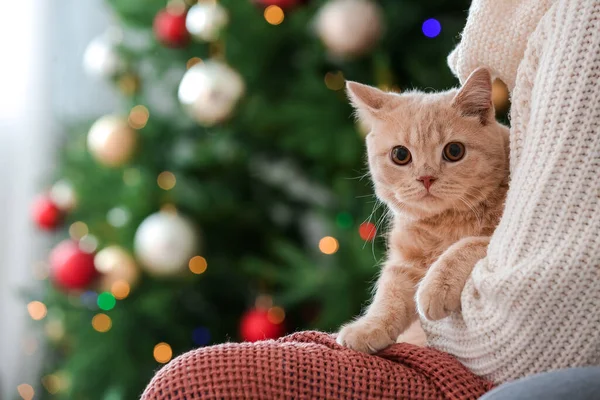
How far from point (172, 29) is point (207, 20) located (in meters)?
0.12

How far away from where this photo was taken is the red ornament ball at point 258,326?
1960mm

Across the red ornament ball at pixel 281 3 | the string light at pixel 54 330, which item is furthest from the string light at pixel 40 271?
the red ornament ball at pixel 281 3

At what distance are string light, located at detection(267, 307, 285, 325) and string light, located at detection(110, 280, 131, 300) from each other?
0.41m

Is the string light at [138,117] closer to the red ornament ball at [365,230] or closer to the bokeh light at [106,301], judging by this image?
the bokeh light at [106,301]

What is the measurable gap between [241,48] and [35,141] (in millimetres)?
1031

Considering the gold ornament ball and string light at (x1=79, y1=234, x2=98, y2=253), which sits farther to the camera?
string light at (x1=79, y1=234, x2=98, y2=253)

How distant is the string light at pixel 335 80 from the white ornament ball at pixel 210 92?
0.25 metres

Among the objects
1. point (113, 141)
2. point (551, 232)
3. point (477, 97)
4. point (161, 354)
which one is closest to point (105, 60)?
point (113, 141)

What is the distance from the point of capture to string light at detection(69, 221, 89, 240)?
234 centimetres

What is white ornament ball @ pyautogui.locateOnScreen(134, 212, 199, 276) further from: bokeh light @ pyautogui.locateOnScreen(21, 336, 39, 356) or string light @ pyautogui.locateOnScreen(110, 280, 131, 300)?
bokeh light @ pyautogui.locateOnScreen(21, 336, 39, 356)

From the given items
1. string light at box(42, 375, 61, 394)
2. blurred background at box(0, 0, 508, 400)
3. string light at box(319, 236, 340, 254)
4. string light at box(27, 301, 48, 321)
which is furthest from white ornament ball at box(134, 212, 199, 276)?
string light at box(42, 375, 61, 394)

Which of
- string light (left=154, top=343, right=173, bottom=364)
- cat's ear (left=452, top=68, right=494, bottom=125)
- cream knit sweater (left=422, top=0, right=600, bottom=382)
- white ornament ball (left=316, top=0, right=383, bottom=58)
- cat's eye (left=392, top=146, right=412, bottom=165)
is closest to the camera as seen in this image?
cream knit sweater (left=422, top=0, right=600, bottom=382)

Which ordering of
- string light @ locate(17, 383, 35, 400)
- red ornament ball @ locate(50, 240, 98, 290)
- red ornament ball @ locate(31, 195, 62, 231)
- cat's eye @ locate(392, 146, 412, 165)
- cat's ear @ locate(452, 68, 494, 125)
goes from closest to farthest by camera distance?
cat's ear @ locate(452, 68, 494, 125) < cat's eye @ locate(392, 146, 412, 165) < red ornament ball @ locate(50, 240, 98, 290) < red ornament ball @ locate(31, 195, 62, 231) < string light @ locate(17, 383, 35, 400)

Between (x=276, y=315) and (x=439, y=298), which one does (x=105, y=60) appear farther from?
(x=439, y=298)
